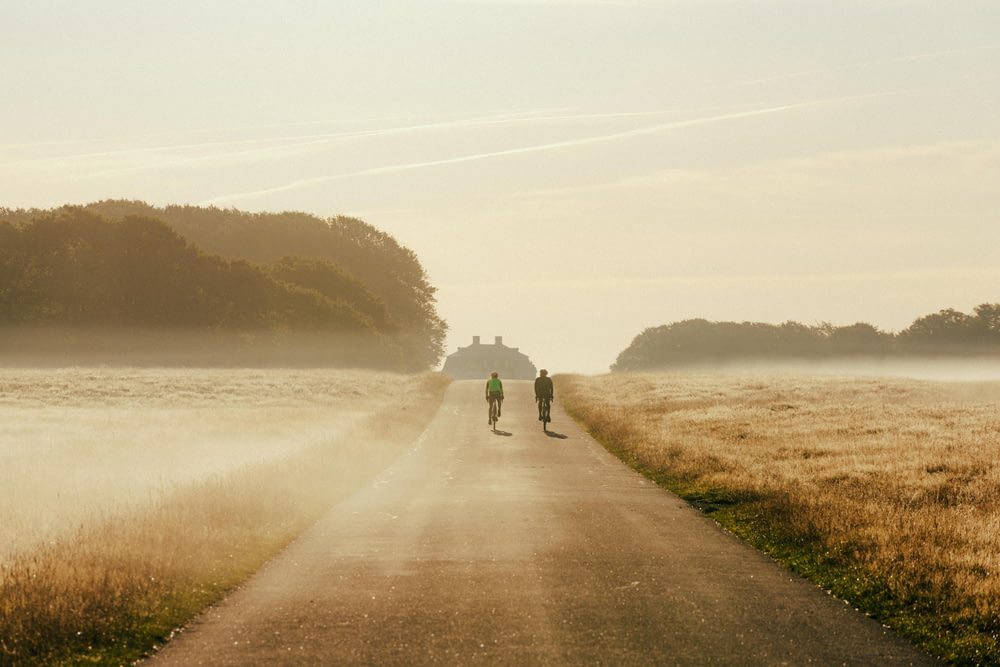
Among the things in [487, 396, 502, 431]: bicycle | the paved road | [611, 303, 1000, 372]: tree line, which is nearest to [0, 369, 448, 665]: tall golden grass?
the paved road

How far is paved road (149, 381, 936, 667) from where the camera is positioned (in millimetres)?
8391

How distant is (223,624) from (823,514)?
9.35 metres

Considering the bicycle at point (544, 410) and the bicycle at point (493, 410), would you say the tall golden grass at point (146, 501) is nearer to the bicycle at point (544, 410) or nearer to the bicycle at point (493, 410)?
the bicycle at point (493, 410)

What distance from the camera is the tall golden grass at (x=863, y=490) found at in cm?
1037

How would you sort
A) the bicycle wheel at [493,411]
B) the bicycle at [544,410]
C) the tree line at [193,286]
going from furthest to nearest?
the tree line at [193,286] < the bicycle wheel at [493,411] < the bicycle at [544,410]

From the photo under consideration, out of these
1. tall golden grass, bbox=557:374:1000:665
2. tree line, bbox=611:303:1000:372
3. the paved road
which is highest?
tree line, bbox=611:303:1000:372

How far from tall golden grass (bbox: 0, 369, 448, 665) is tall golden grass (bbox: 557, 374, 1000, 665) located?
7285 mm

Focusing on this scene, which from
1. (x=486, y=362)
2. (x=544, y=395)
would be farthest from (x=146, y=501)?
(x=486, y=362)

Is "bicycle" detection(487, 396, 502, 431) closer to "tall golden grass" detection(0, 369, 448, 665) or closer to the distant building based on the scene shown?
"tall golden grass" detection(0, 369, 448, 665)

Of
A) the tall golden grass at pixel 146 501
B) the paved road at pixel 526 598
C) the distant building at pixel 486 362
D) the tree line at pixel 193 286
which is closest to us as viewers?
the paved road at pixel 526 598

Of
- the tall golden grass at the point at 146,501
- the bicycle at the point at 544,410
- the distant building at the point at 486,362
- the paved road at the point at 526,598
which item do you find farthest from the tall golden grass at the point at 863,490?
the distant building at the point at 486,362

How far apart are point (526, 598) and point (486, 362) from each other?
168207 mm

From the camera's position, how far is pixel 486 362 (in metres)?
178

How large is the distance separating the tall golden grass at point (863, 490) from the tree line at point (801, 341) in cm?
8008
